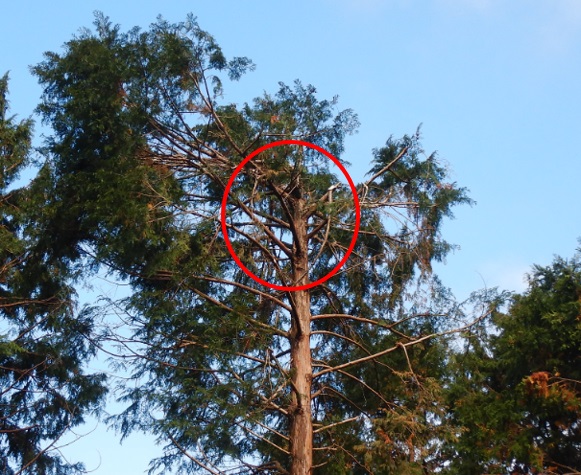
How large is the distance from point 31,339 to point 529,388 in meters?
9.35

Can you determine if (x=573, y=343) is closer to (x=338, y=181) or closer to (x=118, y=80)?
(x=338, y=181)

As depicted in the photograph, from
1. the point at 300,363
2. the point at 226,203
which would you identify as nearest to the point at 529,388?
the point at 300,363

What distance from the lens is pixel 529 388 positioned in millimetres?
14383

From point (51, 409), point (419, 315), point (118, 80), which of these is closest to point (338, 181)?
point (419, 315)

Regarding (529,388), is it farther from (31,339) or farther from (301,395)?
(31,339)

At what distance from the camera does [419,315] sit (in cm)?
1483

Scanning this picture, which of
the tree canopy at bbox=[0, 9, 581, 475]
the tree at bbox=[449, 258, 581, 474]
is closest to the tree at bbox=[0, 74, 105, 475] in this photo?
the tree canopy at bbox=[0, 9, 581, 475]

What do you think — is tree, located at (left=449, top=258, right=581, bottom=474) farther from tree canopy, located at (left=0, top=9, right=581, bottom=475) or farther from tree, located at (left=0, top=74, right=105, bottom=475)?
tree, located at (left=0, top=74, right=105, bottom=475)

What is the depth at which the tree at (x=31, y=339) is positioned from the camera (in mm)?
15211

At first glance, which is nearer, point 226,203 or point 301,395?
point 301,395

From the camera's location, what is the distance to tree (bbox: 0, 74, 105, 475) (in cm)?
1521

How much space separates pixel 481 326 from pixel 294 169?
4254mm

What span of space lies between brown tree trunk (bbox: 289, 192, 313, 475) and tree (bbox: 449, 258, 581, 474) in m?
3.01

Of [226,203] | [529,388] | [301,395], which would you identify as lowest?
[301,395]
